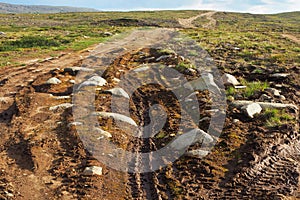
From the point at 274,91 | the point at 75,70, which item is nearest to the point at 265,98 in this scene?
the point at 274,91

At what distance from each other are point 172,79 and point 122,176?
744 centimetres

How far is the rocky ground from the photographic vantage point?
6.94 metres

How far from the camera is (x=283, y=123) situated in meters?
9.68

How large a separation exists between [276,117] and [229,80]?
Result: 3.45 m

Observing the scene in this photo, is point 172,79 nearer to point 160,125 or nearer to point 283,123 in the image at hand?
point 160,125

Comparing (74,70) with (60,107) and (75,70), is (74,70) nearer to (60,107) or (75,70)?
(75,70)

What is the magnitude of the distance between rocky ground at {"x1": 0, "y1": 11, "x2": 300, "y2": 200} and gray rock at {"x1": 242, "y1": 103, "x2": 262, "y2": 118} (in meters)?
0.04

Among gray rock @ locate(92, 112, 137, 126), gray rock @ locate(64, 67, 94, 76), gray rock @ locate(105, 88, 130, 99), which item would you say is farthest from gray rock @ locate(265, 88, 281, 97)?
gray rock @ locate(64, 67, 94, 76)

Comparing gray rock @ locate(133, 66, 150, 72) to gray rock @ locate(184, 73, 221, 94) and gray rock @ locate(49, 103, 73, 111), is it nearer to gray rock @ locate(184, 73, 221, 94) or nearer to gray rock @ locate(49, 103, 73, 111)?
gray rock @ locate(184, 73, 221, 94)

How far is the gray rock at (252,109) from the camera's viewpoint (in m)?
10.3

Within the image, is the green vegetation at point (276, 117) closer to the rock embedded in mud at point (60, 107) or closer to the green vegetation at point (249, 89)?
the green vegetation at point (249, 89)

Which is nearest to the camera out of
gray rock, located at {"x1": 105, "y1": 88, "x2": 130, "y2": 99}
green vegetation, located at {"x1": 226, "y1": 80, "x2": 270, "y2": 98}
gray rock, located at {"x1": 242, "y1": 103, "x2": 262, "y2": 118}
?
gray rock, located at {"x1": 242, "y1": 103, "x2": 262, "y2": 118}

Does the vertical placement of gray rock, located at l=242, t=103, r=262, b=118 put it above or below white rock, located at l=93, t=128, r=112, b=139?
above

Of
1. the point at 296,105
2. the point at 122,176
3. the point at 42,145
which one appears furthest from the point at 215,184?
the point at 296,105
